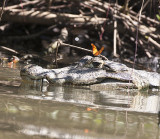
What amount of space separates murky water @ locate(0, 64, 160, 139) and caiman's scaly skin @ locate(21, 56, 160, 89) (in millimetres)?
144

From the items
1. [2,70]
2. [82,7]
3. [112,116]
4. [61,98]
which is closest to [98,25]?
[82,7]

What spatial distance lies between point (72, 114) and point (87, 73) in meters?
1.57

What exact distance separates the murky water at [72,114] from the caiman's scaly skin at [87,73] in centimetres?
14

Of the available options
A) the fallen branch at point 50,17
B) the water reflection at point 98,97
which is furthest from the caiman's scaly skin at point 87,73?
the fallen branch at point 50,17

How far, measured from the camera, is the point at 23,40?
28.6 feet

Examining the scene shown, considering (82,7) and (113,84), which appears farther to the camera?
(82,7)

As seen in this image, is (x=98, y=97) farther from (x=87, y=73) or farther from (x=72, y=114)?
(x=72, y=114)

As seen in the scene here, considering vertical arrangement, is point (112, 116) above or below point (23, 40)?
below

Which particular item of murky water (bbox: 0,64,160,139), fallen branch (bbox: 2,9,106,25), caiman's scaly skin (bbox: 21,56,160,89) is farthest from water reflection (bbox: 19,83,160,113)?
fallen branch (bbox: 2,9,106,25)

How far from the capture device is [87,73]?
4.14 m

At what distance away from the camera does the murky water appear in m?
2.14

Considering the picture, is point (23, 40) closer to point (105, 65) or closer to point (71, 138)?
point (105, 65)

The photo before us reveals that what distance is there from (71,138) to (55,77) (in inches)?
79.2

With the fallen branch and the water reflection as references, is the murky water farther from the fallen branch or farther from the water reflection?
the fallen branch
